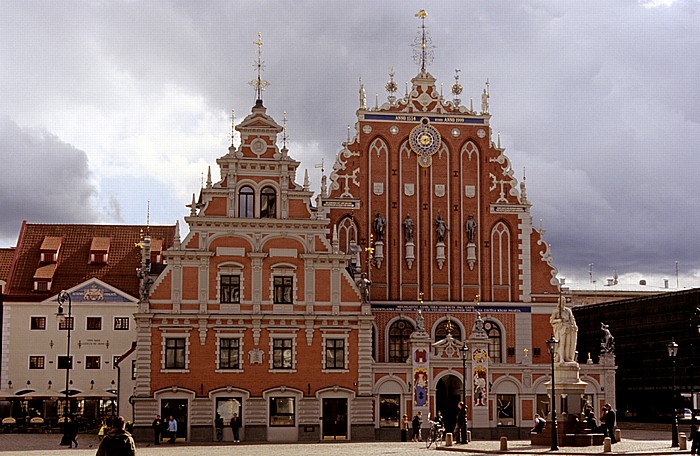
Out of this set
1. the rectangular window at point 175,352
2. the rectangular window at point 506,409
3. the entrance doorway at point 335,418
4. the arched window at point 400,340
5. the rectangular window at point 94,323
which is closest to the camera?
the rectangular window at point 175,352

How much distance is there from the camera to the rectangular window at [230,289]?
54594 mm

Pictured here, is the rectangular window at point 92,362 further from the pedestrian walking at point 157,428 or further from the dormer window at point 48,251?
the pedestrian walking at point 157,428

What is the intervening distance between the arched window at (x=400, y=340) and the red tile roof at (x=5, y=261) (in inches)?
1173

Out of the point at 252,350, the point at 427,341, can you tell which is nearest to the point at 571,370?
the point at 427,341

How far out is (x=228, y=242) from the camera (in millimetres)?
54656

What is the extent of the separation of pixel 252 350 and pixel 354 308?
5.79 m

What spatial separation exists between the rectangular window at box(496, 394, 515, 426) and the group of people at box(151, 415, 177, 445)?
57.5 ft

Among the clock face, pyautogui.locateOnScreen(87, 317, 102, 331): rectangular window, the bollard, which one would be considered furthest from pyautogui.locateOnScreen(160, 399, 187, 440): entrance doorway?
the bollard

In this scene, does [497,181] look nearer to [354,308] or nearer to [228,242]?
[354,308]

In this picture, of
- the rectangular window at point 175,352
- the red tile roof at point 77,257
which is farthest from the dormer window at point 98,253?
the rectangular window at point 175,352

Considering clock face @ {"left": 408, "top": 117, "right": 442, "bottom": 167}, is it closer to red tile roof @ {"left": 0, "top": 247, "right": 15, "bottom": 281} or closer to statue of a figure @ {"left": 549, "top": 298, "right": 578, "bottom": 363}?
statue of a figure @ {"left": 549, "top": 298, "right": 578, "bottom": 363}

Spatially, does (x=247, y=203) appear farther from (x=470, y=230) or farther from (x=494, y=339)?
(x=494, y=339)

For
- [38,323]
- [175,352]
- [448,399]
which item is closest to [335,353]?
[448,399]

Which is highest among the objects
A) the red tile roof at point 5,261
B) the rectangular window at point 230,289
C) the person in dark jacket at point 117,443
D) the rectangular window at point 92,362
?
the red tile roof at point 5,261
